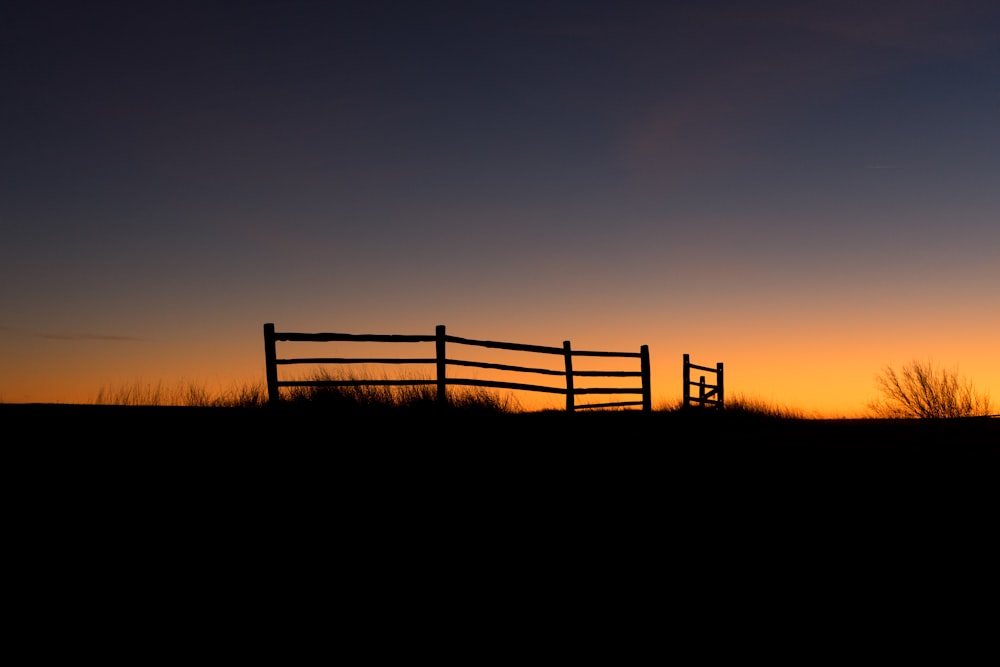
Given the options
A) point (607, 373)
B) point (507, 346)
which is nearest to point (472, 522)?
point (507, 346)

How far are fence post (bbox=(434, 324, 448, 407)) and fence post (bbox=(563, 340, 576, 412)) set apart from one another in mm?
3163

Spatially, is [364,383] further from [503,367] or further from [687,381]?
[687,381]

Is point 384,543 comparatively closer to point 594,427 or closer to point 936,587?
point 936,587

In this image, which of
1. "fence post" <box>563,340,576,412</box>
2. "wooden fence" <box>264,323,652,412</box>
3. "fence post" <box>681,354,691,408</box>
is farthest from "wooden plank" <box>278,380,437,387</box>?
"fence post" <box>681,354,691,408</box>

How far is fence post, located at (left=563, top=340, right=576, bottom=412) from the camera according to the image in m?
16.1

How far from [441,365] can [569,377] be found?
3.38 meters

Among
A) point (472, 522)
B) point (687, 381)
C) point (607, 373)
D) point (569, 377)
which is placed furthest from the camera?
point (687, 381)

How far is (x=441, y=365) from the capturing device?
45.5ft

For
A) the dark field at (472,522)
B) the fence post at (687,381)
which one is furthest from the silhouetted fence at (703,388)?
the dark field at (472,522)

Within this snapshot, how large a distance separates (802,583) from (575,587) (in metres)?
1.07

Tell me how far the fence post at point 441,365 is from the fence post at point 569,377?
10.4 ft

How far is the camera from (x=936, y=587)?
3.77 metres

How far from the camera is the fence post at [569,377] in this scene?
1612 centimetres

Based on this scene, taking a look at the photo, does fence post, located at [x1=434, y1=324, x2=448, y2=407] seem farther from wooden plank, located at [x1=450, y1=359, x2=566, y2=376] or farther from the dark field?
the dark field
